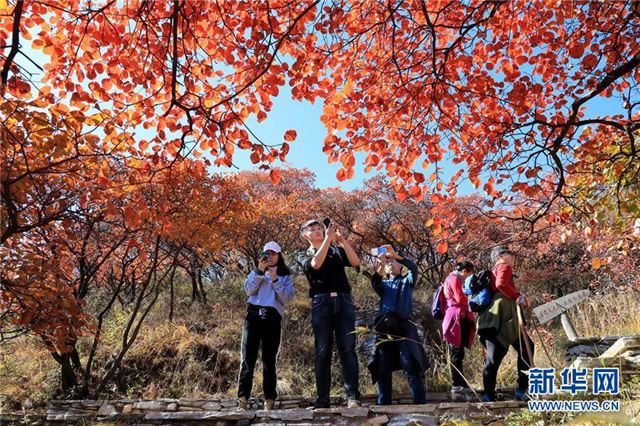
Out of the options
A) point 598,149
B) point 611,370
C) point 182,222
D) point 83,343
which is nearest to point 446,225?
point 598,149

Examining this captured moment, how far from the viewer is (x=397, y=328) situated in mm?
4477

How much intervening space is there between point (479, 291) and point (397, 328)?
102cm

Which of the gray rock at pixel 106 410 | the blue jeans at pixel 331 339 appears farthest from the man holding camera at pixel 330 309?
the gray rock at pixel 106 410

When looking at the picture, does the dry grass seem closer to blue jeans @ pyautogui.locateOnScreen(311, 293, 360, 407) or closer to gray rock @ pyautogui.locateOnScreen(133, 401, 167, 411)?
gray rock @ pyautogui.locateOnScreen(133, 401, 167, 411)

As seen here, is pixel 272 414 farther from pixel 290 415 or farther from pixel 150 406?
pixel 150 406

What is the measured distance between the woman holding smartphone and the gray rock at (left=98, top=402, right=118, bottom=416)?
170 cm

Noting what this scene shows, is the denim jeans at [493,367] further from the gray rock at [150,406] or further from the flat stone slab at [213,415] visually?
the gray rock at [150,406]

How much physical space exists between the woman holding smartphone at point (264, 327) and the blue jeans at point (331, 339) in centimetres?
45

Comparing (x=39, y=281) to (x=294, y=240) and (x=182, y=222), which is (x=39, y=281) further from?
(x=294, y=240)

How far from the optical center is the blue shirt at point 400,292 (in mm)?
4473

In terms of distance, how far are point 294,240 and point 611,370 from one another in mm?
12319

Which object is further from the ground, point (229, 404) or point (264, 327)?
point (264, 327)

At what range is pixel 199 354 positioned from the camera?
8023 millimetres

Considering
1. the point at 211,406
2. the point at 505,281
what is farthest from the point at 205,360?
the point at 505,281
